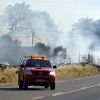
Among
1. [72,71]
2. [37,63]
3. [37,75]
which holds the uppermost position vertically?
[37,63]

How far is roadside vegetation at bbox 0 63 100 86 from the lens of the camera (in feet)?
131

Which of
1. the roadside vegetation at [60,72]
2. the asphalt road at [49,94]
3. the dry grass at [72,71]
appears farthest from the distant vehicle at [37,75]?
the dry grass at [72,71]

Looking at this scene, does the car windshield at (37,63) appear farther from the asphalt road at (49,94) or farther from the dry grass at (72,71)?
the dry grass at (72,71)

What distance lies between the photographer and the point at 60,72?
53.8 metres

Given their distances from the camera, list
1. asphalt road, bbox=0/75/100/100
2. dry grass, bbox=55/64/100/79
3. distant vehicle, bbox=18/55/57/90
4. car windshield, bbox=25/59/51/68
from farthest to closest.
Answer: dry grass, bbox=55/64/100/79 < car windshield, bbox=25/59/51/68 < distant vehicle, bbox=18/55/57/90 < asphalt road, bbox=0/75/100/100

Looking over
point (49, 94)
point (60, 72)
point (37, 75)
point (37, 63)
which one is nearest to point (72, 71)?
point (60, 72)

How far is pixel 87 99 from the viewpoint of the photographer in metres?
21.1

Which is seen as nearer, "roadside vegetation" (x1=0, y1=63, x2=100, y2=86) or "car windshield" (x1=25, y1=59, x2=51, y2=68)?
"car windshield" (x1=25, y1=59, x2=51, y2=68)

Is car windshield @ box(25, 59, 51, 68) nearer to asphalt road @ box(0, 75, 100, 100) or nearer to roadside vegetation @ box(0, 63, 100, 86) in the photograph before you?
asphalt road @ box(0, 75, 100, 100)

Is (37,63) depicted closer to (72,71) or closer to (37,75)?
(37,75)

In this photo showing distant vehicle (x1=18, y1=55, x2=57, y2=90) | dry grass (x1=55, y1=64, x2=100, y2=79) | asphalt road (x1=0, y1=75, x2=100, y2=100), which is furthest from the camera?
dry grass (x1=55, y1=64, x2=100, y2=79)

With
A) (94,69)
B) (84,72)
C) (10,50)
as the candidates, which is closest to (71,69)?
(84,72)

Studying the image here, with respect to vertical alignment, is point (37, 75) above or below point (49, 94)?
above

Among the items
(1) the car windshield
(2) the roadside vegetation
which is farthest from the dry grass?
(1) the car windshield
